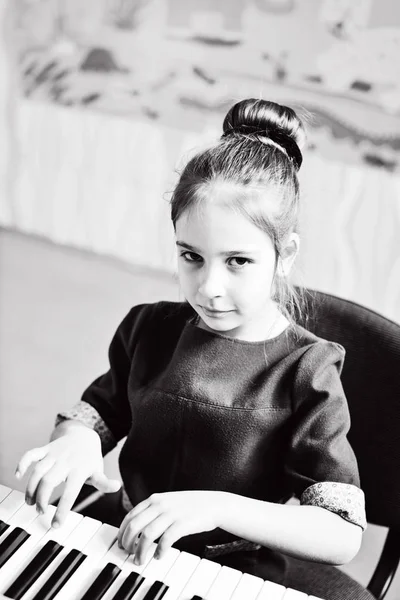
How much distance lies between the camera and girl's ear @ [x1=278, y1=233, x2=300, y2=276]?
1.11 meters

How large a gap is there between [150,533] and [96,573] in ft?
0.31

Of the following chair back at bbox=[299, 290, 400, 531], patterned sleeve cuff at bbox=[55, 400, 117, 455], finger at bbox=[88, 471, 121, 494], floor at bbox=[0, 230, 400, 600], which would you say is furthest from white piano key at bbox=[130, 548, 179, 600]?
floor at bbox=[0, 230, 400, 600]

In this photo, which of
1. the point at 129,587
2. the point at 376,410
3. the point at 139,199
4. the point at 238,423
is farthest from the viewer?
the point at 139,199

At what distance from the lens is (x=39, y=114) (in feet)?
11.4

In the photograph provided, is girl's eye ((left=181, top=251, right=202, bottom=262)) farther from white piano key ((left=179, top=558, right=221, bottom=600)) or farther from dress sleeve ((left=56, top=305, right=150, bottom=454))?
white piano key ((left=179, top=558, right=221, bottom=600))

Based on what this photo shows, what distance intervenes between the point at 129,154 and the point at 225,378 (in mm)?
2367

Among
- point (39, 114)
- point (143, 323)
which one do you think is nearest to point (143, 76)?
point (39, 114)

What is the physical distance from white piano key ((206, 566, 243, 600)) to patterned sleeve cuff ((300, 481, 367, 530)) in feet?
0.55

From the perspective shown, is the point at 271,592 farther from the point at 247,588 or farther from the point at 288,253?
the point at 288,253

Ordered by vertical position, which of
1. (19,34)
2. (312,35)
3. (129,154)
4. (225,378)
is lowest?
(129,154)

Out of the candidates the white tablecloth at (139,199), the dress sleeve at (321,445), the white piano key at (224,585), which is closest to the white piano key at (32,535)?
the white piano key at (224,585)

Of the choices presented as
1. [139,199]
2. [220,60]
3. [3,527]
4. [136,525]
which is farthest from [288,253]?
[139,199]

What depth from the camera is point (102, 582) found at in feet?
2.92

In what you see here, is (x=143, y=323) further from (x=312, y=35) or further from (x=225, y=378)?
(x=312, y=35)
